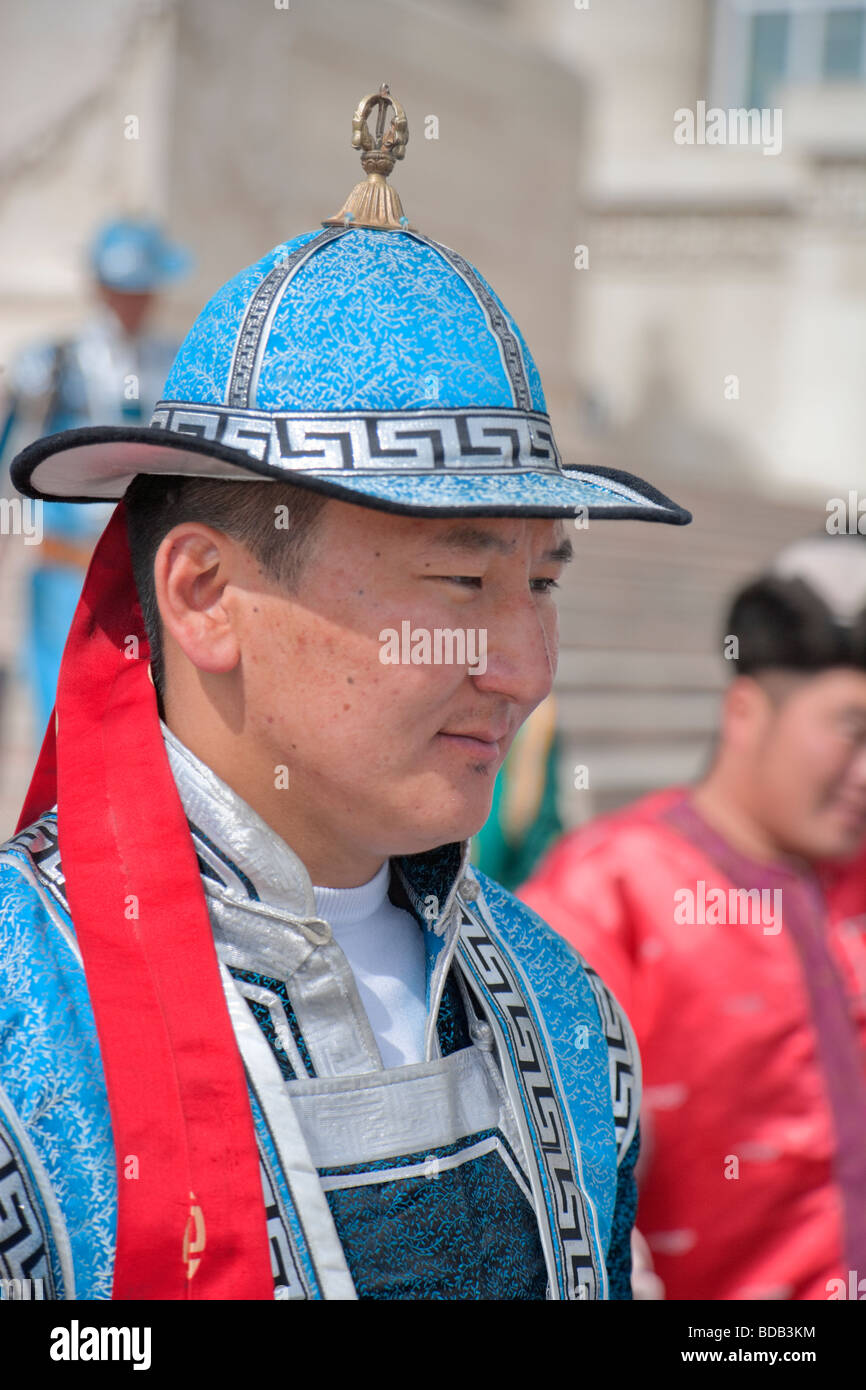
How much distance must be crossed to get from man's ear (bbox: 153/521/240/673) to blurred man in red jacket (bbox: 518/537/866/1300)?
1579 millimetres

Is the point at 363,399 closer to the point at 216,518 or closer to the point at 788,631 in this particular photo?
the point at 216,518

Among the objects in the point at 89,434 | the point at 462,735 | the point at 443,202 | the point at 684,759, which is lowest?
the point at 684,759

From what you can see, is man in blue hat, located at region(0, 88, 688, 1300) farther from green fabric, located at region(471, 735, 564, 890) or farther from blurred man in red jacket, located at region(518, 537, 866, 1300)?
green fabric, located at region(471, 735, 564, 890)

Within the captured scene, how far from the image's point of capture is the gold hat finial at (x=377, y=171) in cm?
Result: 154

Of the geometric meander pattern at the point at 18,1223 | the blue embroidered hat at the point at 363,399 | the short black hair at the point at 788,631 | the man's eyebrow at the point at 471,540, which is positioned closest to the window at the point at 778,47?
the short black hair at the point at 788,631

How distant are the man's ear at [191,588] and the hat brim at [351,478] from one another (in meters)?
0.06

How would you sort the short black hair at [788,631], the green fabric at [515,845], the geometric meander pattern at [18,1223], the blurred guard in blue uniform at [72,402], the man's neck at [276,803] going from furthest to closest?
1. the blurred guard in blue uniform at [72,402]
2. the green fabric at [515,845]
3. the short black hair at [788,631]
4. the man's neck at [276,803]
5. the geometric meander pattern at [18,1223]

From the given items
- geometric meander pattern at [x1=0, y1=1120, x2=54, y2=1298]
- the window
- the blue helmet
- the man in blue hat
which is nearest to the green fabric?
the man in blue hat

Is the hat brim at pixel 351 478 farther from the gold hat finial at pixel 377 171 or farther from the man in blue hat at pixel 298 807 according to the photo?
the gold hat finial at pixel 377 171

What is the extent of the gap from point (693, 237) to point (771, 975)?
812 inches

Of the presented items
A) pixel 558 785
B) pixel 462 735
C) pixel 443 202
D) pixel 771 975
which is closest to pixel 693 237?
pixel 443 202

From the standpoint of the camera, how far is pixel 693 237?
2211 cm

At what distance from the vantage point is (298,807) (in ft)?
4.91
